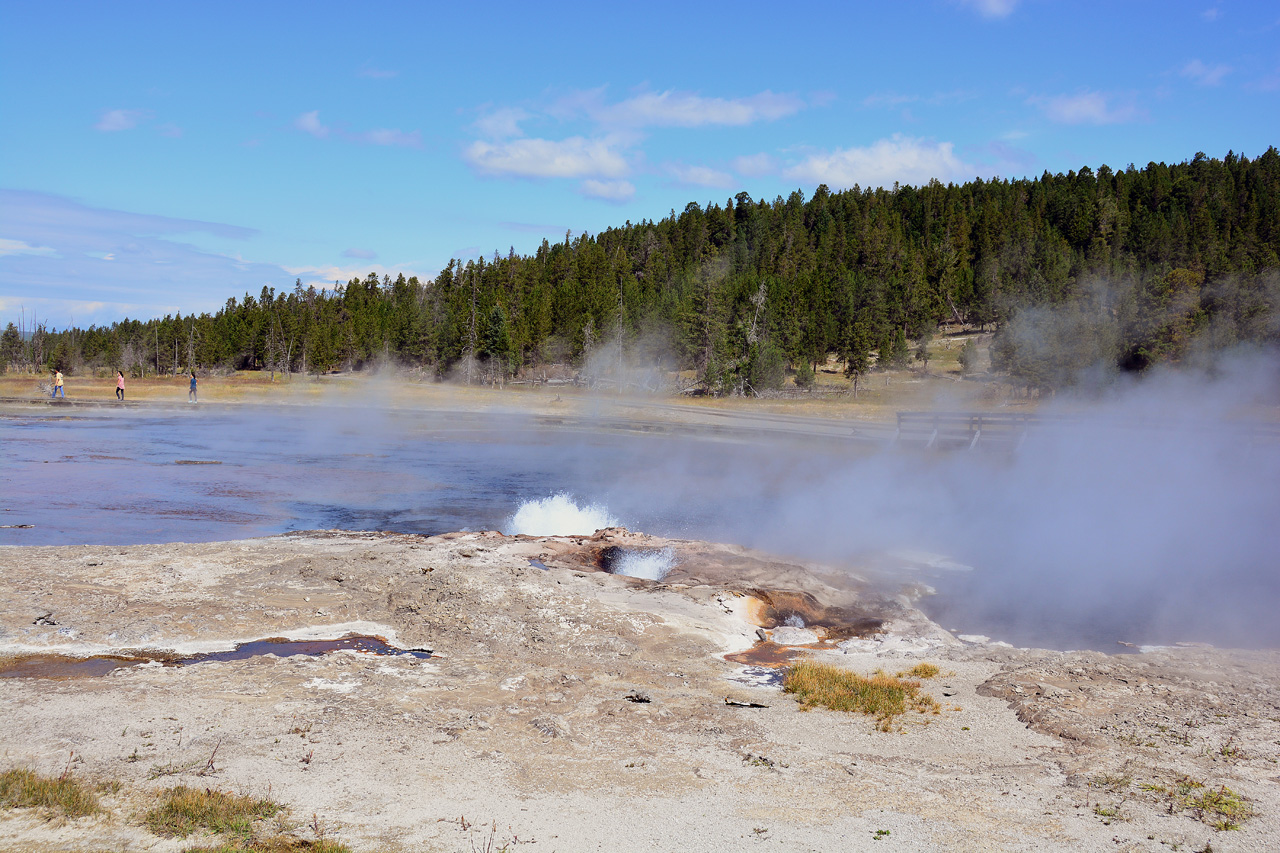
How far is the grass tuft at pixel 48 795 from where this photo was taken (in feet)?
18.0

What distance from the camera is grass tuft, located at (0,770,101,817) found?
216 inches

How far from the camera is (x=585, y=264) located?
102 m

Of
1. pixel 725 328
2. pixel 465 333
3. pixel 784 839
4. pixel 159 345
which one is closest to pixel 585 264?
pixel 465 333

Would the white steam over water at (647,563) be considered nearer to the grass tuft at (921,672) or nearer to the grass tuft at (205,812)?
the grass tuft at (921,672)

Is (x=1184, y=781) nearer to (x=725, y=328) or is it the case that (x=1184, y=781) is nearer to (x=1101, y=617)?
(x=1101, y=617)

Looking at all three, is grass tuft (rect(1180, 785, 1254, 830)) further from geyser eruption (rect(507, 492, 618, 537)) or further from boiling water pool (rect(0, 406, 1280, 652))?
geyser eruption (rect(507, 492, 618, 537))

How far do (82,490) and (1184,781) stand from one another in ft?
74.2

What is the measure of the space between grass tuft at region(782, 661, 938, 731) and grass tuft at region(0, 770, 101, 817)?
5859 millimetres

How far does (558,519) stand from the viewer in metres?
18.2

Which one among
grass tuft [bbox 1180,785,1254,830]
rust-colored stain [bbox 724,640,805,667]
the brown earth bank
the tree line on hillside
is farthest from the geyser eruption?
the tree line on hillside

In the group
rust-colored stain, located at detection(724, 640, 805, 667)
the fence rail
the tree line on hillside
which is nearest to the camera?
rust-colored stain, located at detection(724, 640, 805, 667)

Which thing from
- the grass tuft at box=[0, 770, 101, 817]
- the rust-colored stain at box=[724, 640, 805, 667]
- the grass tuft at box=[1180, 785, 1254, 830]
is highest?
the grass tuft at box=[0, 770, 101, 817]

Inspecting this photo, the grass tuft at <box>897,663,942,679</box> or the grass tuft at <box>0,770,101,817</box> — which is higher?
the grass tuft at <box>0,770,101,817</box>

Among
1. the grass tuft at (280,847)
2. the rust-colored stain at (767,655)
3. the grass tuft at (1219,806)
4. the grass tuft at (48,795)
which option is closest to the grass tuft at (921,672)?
the rust-colored stain at (767,655)
